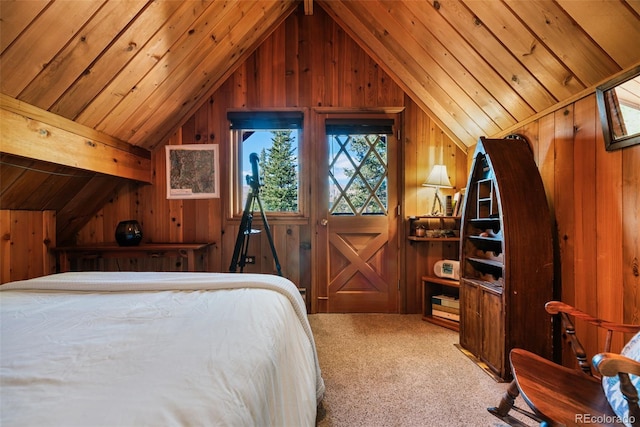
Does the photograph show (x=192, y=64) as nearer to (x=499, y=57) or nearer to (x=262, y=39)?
(x=262, y=39)

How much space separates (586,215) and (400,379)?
5.02 feet

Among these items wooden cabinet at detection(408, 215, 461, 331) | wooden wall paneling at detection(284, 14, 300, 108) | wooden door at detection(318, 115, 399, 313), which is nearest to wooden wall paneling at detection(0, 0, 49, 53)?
wooden wall paneling at detection(284, 14, 300, 108)

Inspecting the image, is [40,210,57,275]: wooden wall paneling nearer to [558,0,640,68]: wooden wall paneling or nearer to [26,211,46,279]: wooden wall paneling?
[26,211,46,279]: wooden wall paneling

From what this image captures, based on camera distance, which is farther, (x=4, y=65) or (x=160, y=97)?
(x=160, y=97)

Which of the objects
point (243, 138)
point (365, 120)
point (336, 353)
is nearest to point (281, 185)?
point (243, 138)

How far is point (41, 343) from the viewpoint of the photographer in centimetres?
78

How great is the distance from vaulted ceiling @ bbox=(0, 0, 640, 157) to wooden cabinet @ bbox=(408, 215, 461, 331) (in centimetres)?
95

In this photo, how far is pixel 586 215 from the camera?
5.19ft

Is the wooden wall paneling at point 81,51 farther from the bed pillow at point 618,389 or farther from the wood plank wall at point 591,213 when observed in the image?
the bed pillow at point 618,389

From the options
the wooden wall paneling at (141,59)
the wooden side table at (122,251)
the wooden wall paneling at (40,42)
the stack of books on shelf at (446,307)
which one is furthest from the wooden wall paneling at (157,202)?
the stack of books on shelf at (446,307)

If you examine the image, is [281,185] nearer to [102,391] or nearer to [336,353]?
[336,353]

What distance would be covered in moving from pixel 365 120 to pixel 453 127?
918 millimetres

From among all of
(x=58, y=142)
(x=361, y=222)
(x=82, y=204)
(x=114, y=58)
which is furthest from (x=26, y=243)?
(x=361, y=222)

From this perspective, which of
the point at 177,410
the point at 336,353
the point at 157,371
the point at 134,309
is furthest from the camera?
the point at 336,353
